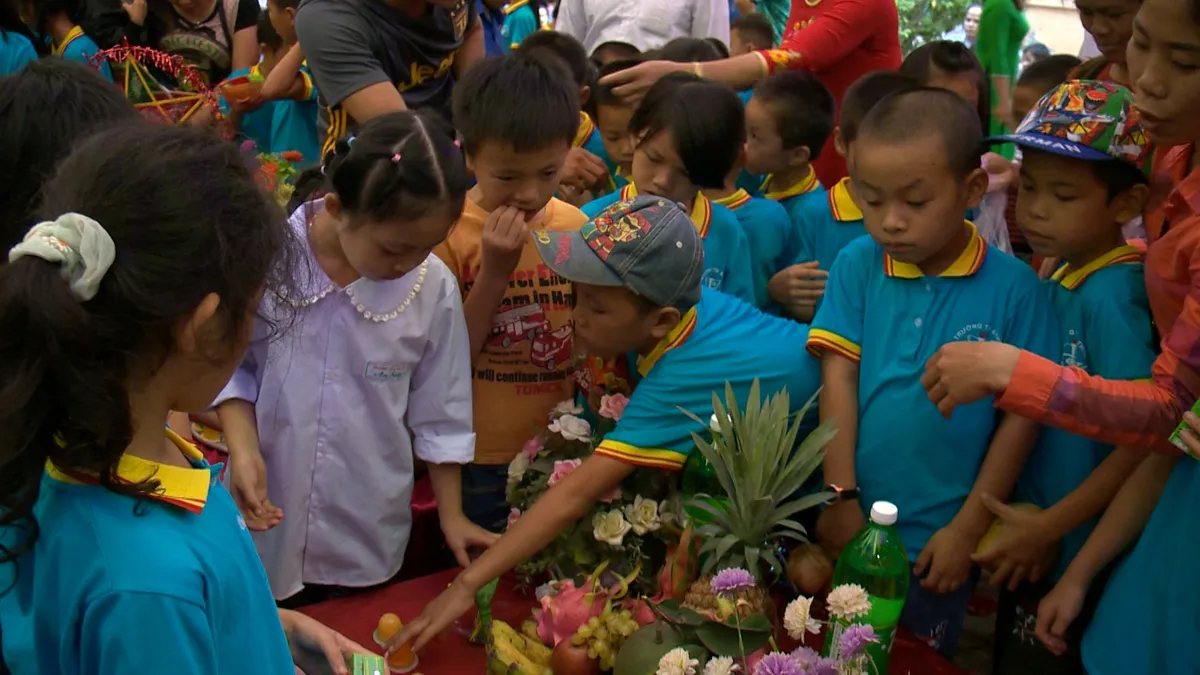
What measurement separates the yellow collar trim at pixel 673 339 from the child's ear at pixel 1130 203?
0.85 meters

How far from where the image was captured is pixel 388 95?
Answer: 2504mm

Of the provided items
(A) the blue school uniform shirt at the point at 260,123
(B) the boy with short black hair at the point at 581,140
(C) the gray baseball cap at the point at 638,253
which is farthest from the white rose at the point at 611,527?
(A) the blue school uniform shirt at the point at 260,123

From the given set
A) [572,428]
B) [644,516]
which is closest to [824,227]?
[572,428]

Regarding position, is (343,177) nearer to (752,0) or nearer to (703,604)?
(703,604)

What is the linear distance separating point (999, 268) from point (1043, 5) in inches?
355

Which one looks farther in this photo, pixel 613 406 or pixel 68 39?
pixel 68 39

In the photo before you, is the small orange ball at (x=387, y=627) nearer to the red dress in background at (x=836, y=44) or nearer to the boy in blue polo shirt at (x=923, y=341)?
the boy in blue polo shirt at (x=923, y=341)

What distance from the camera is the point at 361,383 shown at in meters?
1.96

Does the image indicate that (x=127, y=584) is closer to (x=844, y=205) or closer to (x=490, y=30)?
(x=844, y=205)

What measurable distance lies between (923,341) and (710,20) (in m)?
2.51

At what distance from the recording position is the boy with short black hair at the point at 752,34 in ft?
15.9

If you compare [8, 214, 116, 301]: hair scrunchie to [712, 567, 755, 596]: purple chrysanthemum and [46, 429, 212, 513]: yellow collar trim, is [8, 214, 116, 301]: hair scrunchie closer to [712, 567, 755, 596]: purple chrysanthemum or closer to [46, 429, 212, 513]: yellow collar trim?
[46, 429, 212, 513]: yellow collar trim

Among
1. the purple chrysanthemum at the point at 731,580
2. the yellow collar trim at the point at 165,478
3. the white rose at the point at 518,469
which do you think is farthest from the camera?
the white rose at the point at 518,469

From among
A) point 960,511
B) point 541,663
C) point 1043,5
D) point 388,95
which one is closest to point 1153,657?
point 960,511
